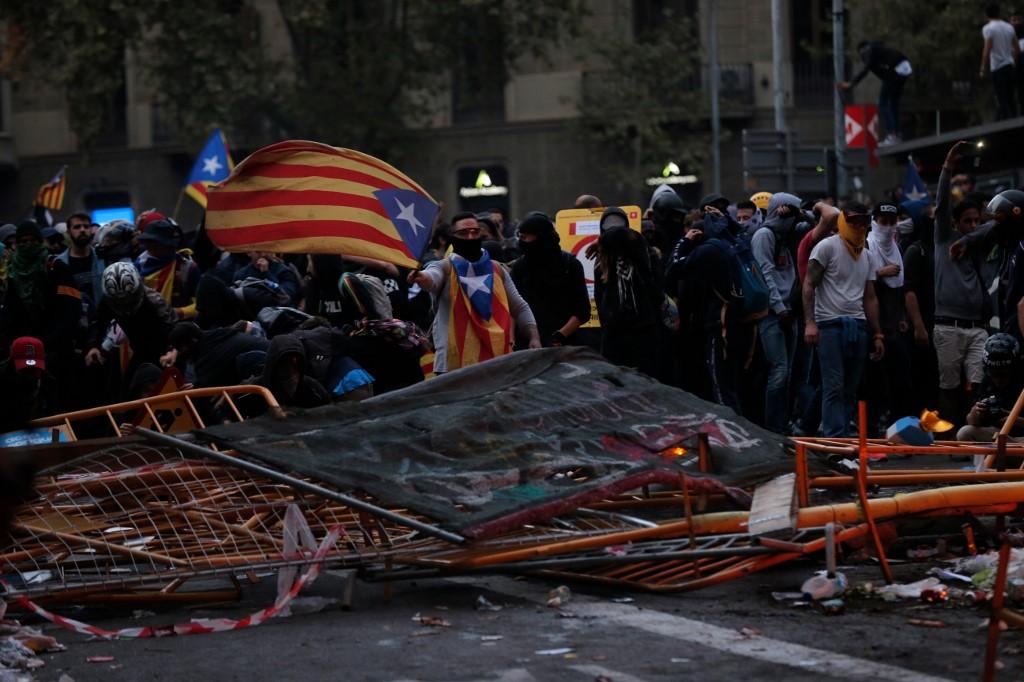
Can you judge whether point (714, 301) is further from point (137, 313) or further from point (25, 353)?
point (25, 353)

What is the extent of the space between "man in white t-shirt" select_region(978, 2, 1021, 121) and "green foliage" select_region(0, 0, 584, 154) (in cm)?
1831

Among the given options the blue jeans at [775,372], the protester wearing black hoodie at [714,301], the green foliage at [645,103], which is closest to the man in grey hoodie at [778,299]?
the blue jeans at [775,372]

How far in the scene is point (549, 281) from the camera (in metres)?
12.8

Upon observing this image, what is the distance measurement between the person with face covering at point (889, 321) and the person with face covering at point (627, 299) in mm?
1901

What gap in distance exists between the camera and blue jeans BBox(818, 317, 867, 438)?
12930 mm

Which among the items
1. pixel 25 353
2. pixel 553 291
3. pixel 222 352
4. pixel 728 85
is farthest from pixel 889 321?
pixel 728 85

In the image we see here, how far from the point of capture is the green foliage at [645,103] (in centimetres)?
4159

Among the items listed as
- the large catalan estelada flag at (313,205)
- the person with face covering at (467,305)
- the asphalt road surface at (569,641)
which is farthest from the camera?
the person with face covering at (467,305)

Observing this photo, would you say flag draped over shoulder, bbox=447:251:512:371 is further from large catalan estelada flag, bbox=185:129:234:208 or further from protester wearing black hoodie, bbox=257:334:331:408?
large catalan estelada flag, bbox=185:129:234:208

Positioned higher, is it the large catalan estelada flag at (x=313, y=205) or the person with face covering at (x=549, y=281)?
the large catalan estelada flag at (x=313, y=205)

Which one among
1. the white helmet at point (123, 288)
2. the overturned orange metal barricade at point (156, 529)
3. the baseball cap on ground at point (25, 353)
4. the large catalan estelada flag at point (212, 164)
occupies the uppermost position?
the large catalan estelada flag at point (212, 164)

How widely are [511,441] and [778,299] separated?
7.06 m

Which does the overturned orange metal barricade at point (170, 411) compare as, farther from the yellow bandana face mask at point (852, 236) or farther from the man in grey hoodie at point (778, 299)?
the man in grey hoodie at point (778, 299)

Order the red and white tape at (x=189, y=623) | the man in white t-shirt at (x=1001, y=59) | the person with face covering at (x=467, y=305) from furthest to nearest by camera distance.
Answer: the man in white t-shirt at (x=1001, y=59), the person with face covering at (x=467, y=305), the red and white tape at (x=189, y=623)
